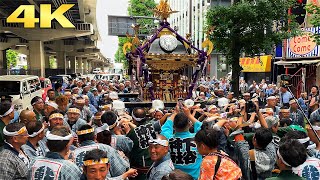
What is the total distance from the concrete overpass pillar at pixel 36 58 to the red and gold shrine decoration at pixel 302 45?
21871 mm

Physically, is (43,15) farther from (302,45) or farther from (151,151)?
(151,151)

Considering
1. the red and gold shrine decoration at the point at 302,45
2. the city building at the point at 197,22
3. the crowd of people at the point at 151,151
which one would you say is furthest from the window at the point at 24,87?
the city building at the point at 197,22

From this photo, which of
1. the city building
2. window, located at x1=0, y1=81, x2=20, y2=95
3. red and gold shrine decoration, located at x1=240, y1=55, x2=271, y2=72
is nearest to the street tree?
window, located at x1=0, y1=81, x2=20, y2=95

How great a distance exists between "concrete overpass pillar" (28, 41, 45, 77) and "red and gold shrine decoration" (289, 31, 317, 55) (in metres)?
21.9

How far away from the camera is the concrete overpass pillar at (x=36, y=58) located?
3134 centimetres

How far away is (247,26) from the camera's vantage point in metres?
14.0

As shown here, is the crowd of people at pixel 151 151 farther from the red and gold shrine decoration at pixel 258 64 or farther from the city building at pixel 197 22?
the city building at pixel 197 22

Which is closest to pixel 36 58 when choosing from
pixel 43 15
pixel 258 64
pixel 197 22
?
pixel 43 15

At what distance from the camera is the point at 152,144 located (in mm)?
3885

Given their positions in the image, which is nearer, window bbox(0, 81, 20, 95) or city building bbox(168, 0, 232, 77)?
A: window bbox(0, 81, 20, 95)

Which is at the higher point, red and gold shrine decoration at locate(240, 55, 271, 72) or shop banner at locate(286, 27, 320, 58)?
shop banner at locate(286, 27, 320, 58)

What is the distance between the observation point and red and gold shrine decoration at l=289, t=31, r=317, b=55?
17728 millimetres

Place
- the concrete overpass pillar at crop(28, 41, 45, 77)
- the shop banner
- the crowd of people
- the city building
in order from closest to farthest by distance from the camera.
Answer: the crowd of people, the shop banner, the concrete overpass pillar at crop(28, 41, 45, 77), the city building

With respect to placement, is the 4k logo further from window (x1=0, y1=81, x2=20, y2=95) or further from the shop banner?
the shop banner
